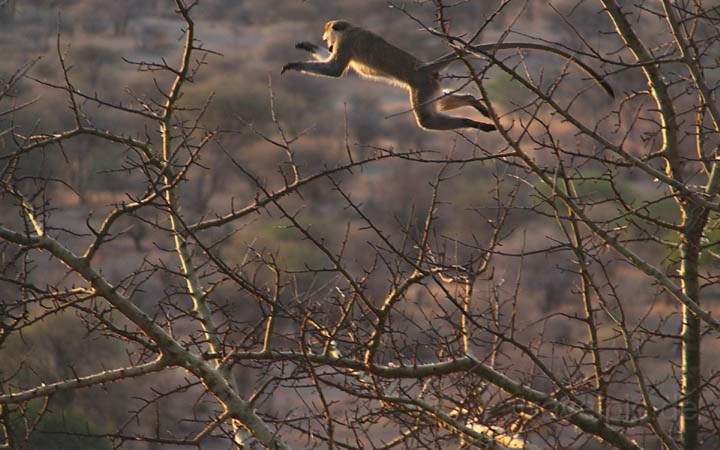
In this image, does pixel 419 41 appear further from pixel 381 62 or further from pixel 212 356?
pixel 212 356

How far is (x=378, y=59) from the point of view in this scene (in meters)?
6.98

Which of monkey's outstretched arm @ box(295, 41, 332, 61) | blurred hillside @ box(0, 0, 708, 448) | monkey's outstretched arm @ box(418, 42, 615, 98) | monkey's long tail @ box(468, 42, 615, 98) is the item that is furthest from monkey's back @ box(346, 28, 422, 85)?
blurred hillside @ box(0, 0, 708, 448)

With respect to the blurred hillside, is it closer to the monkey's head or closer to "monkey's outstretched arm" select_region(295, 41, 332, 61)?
"monkey's outstretched arm" select_region(295, 41, 332, 61)

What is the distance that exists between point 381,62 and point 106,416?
11275mm

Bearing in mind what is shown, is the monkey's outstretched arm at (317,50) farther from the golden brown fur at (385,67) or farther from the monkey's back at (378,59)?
the monkey's back at (378,59)

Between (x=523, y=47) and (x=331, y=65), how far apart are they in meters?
2.51

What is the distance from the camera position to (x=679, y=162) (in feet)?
14.8

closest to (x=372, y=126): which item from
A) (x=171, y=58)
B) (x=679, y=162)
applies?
(x=171, y=58)

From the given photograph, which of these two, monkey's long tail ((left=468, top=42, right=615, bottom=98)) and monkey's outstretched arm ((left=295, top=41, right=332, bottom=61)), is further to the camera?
monkey's outstretched arm ((left=295, top=41, right=332, bottom=61))

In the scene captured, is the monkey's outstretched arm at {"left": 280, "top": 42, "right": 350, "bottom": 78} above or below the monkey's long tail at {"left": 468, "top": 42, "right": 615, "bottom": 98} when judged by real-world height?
above

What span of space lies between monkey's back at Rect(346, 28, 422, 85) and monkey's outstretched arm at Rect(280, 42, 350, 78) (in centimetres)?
7

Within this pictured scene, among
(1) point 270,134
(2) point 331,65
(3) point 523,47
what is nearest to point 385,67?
(2) point 331,65

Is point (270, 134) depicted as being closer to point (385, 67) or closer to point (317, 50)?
point (317, 50)

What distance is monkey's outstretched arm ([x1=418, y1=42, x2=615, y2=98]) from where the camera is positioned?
373 cm
